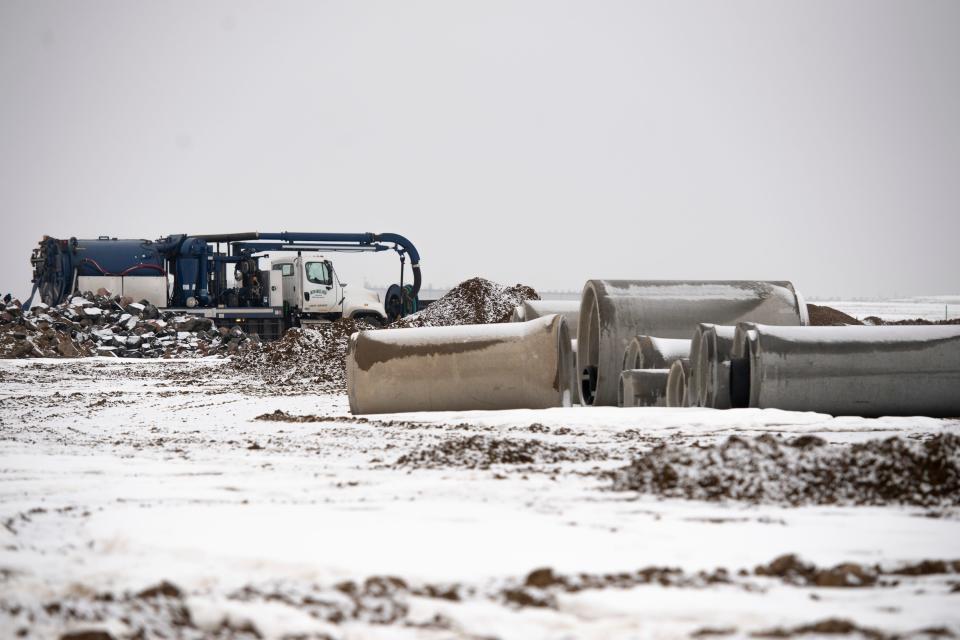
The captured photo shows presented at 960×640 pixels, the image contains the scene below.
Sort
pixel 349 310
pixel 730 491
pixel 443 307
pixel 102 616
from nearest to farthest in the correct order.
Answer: pixel 102 616, pixel 730 491, pixel 443 307, pixel 349 310

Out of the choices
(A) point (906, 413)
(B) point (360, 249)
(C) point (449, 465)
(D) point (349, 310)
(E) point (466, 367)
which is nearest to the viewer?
(C) point (449, 465)

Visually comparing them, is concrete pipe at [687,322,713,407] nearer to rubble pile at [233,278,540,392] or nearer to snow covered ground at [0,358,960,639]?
snow covered ground at [0,358,960,639]

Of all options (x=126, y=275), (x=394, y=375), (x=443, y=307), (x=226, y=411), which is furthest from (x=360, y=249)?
(x=394, y=375)

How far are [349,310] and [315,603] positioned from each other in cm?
2604

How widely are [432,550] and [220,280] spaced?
27.9m

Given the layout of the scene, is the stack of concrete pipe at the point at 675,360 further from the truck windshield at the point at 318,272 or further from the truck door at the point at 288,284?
the truck door at the point at 288,284

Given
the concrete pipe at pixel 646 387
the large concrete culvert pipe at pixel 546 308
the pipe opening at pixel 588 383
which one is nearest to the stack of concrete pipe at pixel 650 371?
the concrete pipe at pixel 646 387

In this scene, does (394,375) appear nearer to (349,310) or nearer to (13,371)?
(13,371)

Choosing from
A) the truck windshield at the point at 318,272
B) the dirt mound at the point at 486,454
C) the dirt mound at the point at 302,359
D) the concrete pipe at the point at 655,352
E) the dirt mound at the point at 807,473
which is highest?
the truck windshield at the point at 318,272

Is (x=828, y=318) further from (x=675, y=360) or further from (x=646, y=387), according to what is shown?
(x=646, y=387)

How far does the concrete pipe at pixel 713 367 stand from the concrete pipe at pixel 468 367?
1253 mm

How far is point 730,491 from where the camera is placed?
19.1 feet

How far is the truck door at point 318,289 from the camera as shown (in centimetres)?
2980

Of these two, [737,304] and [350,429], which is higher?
[737,304]
